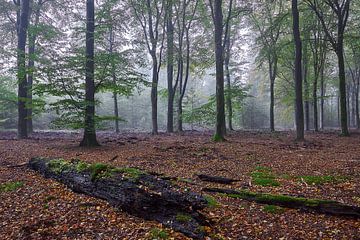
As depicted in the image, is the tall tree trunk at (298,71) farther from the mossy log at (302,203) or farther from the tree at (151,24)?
the mossy log at (302,203)

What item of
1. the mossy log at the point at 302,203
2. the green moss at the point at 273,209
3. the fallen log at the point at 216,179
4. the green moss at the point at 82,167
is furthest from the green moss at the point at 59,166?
the green moss at the point at 273,209

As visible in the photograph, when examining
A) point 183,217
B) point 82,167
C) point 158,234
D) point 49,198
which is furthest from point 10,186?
point 183,217

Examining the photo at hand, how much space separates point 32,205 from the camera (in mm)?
5527

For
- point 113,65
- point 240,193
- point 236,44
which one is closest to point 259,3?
point 236,44

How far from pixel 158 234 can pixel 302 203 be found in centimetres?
262

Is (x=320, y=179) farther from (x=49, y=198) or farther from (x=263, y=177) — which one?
(x=49, y=198)

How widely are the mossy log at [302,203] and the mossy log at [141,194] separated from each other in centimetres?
99

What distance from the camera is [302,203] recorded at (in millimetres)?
4957

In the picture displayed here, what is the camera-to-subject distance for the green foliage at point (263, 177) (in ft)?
21.1

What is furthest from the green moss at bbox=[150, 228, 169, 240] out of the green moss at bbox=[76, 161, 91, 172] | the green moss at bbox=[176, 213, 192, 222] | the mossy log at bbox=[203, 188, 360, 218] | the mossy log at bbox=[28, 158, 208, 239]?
the green moss at bbox=[76, 161, 91, 172]

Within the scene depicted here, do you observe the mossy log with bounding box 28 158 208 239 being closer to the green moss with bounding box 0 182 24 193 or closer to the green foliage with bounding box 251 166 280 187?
the green moss with bounding box 0 182 24 193

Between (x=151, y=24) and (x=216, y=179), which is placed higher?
(x=151, y=24)

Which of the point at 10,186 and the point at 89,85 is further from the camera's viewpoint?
the point at 89,85

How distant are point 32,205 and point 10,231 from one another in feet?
3.62
